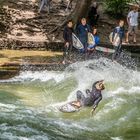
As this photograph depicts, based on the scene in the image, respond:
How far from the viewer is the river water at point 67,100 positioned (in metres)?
11.8

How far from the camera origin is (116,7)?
82.3ft

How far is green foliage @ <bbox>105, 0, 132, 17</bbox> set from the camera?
80.6 ft

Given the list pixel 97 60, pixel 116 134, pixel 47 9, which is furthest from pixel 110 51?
pixel 116 134

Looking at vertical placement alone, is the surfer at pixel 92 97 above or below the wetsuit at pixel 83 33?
below

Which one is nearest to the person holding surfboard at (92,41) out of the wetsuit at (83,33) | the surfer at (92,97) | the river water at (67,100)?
the wetsuit at (83,33)

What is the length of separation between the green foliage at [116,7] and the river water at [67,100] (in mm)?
6812

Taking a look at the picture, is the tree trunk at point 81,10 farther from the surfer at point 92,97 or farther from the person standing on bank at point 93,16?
the surfer at point 92,97

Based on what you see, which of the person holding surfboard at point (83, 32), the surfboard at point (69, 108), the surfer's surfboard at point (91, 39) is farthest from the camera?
the surfer's surfboard at point (91, 39)

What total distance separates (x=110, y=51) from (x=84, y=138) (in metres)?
8.35

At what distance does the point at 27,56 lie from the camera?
18594 mm

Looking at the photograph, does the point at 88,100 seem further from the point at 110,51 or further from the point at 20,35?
the point at 20,35

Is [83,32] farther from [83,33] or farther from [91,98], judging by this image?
[91,98]

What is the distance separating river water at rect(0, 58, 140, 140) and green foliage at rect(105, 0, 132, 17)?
6812 mm

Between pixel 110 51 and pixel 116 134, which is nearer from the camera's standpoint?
pixel 116 134
